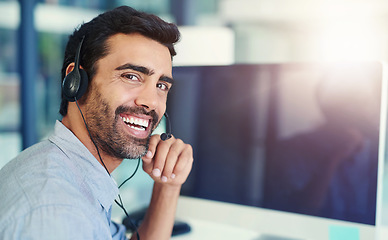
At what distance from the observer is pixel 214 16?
233 cm

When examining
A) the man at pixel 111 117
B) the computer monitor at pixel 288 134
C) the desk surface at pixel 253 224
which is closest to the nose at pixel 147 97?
the man at pixel 111 117

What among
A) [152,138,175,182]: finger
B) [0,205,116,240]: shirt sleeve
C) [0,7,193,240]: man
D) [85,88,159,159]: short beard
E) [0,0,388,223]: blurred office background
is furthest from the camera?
[0,0,388,223]: blurred office background

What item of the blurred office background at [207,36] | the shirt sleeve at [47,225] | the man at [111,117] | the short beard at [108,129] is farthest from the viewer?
the blurred office background at [207,36]

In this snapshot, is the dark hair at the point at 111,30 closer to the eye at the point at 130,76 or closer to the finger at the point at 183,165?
the eye at the point at 130,76

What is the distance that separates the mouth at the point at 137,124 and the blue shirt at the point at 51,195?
127 millimetres

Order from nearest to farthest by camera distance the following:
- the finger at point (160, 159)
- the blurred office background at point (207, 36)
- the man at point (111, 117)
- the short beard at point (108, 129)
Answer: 1. the man at point (111, 117)
2. the short beard at point (108, 129)
3. the finger at point (160, 159)
4. the blurred office background at point (207, 36)

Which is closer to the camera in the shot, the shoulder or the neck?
the shoulder

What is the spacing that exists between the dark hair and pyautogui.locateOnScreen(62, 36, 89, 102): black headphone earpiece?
1.4 inches

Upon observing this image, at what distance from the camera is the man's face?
32.0 inches

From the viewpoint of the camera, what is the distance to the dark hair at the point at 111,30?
2.74 ft

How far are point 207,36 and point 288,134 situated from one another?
0.53 m

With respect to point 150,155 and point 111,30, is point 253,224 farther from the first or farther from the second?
point 111,30

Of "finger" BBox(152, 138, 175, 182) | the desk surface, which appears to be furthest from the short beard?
the desk surface

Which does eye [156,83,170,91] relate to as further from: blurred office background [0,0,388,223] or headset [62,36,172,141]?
blurred office background [0,0,388,223]
